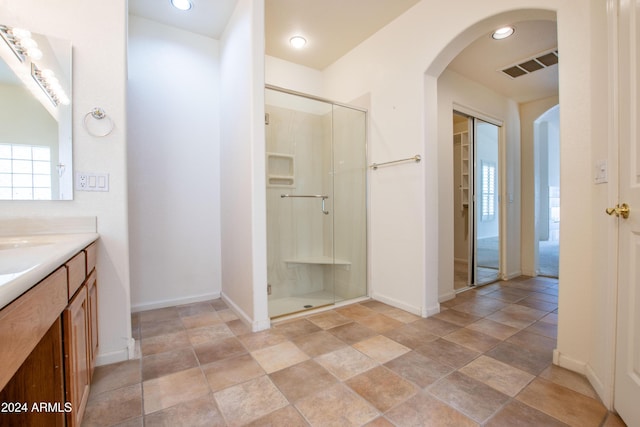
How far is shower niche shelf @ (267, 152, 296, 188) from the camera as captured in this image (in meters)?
3.03

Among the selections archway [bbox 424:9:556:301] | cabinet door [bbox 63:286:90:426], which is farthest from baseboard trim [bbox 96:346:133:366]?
archway [bbox 424:9:556:301]

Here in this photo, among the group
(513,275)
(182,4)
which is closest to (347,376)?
(182,4)

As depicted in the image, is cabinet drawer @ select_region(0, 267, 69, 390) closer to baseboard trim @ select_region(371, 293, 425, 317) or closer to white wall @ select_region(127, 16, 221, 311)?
white wall @ select_region(127, 16, 221, 311)

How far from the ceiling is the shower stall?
699 mm

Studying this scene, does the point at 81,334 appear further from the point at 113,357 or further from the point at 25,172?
the point at 25,172

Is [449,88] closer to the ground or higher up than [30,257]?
higher up

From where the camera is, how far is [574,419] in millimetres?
1300

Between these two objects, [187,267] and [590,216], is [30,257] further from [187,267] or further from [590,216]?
[590,216]

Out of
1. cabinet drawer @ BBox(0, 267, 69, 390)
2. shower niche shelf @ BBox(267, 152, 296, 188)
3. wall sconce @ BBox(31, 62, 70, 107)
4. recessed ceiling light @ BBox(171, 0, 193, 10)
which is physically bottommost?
cabinet drawer @ BBox(0, 267, 69, 390)

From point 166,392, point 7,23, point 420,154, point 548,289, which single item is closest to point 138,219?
point 7,23

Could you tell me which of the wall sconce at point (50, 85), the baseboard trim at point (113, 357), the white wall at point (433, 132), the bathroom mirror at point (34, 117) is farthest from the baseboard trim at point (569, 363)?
the wall sconce at point (50, 85)

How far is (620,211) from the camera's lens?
4.26ft

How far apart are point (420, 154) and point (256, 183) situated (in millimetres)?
1448

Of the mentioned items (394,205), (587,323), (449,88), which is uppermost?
(449,88)
